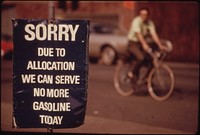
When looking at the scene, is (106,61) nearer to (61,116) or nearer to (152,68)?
(152,68)

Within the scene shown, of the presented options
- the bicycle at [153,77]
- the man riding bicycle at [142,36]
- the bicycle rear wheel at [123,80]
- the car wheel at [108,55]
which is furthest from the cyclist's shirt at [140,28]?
the car wheel at [108,55]

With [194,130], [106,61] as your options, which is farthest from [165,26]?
[194,130]

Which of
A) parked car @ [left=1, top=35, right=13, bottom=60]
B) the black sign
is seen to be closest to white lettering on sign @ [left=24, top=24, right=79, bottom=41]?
the black sign

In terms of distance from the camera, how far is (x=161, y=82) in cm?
1066

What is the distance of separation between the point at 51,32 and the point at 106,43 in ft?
45.7

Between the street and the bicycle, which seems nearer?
the street

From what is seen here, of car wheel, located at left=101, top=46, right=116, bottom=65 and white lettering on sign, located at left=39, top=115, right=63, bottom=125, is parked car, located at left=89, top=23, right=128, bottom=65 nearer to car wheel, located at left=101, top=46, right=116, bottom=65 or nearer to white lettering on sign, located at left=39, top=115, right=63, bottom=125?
car wheel, located at left=101, top=46, right=116, bottom=65

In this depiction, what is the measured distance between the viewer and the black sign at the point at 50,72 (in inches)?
214

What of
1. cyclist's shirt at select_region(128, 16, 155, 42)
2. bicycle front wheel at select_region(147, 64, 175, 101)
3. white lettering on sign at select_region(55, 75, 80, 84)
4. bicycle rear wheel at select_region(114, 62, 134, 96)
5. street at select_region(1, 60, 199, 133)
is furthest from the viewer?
bicycle rear wheel at select_region(114, 62, 134, 96)

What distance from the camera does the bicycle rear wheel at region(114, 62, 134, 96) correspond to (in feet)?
37.3

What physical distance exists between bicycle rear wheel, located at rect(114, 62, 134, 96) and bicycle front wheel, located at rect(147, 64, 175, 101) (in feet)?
1.75

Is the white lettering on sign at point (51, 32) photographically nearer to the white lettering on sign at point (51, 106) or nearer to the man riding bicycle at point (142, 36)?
the white lettering on sign at point (51, 106)

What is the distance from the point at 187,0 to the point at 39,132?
15.3m

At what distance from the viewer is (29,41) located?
5.47m
